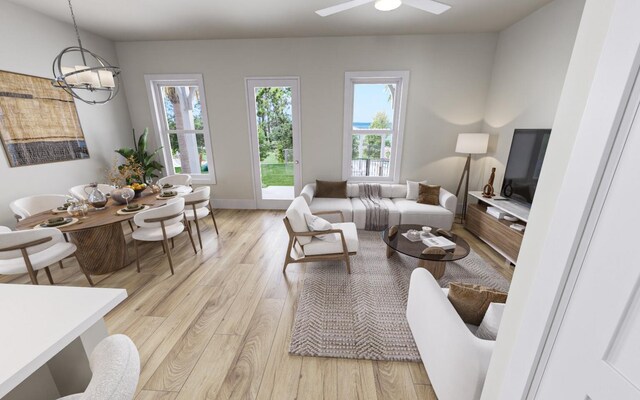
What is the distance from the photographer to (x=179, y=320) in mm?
1938

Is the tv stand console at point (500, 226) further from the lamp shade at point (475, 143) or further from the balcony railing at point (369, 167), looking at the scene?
the balcony railing at point (369, 167)

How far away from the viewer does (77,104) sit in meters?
3.35

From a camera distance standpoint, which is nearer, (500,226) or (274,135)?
(500,226)

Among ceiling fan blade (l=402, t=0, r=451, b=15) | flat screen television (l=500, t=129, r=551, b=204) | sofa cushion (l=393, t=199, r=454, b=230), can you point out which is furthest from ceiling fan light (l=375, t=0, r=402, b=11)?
sofa cushion (l=393, t=199, r=454, b=230)

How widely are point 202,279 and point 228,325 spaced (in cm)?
78

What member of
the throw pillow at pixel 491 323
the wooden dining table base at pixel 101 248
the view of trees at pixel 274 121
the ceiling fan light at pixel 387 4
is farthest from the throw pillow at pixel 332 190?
the throw pillow at pixel 491 323

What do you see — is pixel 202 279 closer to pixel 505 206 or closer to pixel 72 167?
pixel 72 167

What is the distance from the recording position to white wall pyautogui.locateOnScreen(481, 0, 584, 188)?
2512mm

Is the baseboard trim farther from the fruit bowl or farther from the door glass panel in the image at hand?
the fruit bowl

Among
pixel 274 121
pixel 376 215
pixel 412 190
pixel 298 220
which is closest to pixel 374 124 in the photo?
pixel 412 190

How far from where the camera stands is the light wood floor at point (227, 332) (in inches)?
56.6

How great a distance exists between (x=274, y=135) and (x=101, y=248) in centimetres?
293

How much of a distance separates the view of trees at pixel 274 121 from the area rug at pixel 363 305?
2520 millimetres

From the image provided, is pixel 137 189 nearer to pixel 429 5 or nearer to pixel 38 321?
pixel 38 321
